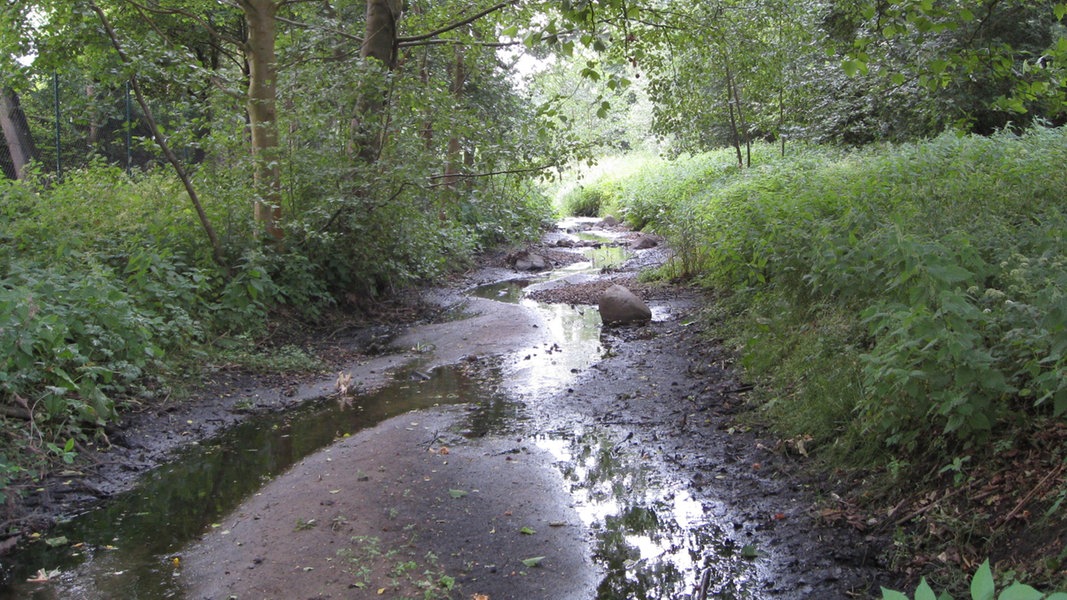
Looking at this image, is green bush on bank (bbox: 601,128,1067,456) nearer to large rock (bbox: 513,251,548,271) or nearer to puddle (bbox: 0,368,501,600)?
puddle (bbox: 0,368,501,600)

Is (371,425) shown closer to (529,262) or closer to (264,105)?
(264,105)

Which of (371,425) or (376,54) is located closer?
(371,425)

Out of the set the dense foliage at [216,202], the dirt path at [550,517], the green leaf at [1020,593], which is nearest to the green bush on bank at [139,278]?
the dense foliage at [216,202]

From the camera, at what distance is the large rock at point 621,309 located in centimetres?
1024

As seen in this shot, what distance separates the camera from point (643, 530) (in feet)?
15.2

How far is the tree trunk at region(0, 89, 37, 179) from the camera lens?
548 inches

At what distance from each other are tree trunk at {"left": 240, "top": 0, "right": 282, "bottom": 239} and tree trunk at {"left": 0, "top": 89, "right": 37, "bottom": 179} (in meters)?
6.95

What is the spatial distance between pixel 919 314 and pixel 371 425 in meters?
4.40

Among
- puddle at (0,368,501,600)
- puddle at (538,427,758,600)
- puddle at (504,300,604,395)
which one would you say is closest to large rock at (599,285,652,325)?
puddle at (504,300,604,395)

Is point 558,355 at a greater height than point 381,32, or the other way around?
point 381,32

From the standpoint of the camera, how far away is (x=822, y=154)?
44.7 ft

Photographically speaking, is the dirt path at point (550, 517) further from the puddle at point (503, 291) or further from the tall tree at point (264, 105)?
the puddle at point (503, 291)

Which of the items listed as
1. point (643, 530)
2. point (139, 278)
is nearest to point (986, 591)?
point (643, 530)

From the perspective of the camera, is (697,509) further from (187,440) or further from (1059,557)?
(187,440)
